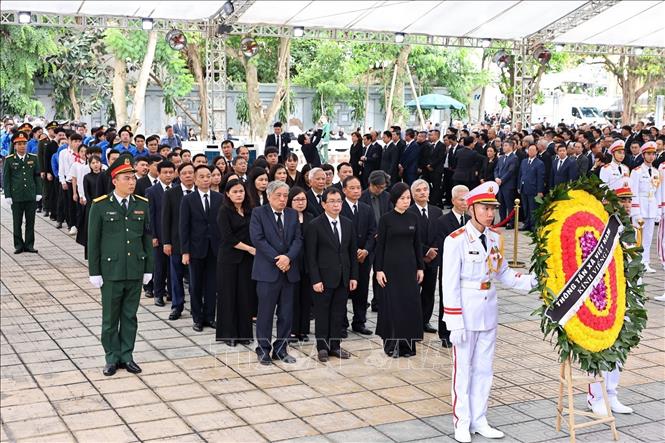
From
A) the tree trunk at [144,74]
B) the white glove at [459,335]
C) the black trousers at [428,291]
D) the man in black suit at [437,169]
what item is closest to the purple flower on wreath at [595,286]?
the white glove at [459,335]

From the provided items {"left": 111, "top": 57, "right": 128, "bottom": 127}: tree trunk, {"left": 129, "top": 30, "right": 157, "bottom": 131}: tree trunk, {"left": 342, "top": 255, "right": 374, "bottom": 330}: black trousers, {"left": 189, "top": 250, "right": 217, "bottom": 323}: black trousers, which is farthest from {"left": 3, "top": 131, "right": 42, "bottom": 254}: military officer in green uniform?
{"left": 111, "top": 57, "right": 128, "bottom": 127}: tree trunk

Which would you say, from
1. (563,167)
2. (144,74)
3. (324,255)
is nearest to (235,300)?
(324,255)

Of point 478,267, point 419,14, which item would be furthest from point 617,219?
point 419,14

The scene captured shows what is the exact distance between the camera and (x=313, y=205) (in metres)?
9.73

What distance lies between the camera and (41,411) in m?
7.00

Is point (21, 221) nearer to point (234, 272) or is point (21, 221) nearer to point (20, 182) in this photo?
point (20, 182)

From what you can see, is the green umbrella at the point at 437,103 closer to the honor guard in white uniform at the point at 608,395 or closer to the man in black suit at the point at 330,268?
the man in black suit at the point at 330,268

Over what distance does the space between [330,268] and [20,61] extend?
23.7m

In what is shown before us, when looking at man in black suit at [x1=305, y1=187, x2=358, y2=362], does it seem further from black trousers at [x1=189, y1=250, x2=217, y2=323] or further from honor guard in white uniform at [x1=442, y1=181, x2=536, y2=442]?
honor guard in white uniform at [x1=442, y1=181, x2=536, y2=442]

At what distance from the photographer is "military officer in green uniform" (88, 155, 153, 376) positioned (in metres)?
7.87

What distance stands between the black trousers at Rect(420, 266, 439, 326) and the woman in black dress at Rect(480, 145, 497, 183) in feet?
30.0

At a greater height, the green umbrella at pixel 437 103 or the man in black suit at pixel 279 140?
the green umbrella at pixel 437 103

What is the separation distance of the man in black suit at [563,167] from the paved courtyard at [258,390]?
21.0 ft

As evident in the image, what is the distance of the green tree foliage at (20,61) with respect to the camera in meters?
28.5
